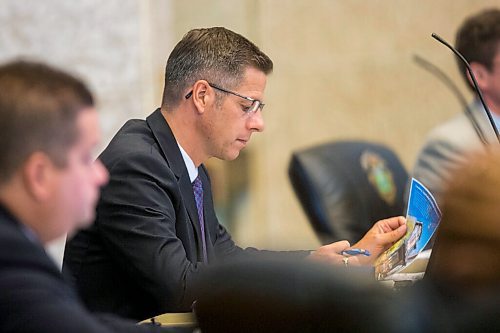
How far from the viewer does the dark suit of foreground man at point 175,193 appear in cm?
246

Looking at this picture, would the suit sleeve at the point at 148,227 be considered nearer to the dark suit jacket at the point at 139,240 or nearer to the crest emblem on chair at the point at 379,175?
the dark suit jacket at the point at 139,240

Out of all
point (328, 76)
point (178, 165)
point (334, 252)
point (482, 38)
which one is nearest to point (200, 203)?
point (178, 165)

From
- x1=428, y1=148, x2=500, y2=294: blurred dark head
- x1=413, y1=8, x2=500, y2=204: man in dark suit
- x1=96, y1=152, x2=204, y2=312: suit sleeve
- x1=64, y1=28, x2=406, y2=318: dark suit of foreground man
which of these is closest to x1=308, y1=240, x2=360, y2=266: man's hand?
x1=64, y1=28, x2=406, y2=318: dark suit of foreground man

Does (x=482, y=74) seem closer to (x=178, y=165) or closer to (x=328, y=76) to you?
(x=178, y=165)

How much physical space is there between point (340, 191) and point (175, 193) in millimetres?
1262

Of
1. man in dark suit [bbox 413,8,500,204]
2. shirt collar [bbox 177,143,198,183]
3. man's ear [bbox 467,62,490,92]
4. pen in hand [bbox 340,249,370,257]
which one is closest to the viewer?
pen in hand [bbox 340,249,370,257]

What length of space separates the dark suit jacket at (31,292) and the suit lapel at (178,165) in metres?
1.17

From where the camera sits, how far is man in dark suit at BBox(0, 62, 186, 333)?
1.41 meters

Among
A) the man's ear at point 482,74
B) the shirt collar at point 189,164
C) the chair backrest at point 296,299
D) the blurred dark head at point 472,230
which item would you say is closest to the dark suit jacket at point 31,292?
the chair backrest at point 296,299

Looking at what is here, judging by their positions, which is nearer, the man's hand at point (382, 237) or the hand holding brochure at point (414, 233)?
the hand holding brochure at point (414, 233)

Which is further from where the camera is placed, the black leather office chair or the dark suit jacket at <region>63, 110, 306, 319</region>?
the black leather office chair

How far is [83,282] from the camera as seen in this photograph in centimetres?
255

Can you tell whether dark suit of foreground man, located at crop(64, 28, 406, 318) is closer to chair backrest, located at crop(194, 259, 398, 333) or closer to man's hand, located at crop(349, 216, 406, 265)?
man's hand, located at crop(349, 216, 406, 265)

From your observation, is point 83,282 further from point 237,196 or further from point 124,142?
point 237,196
